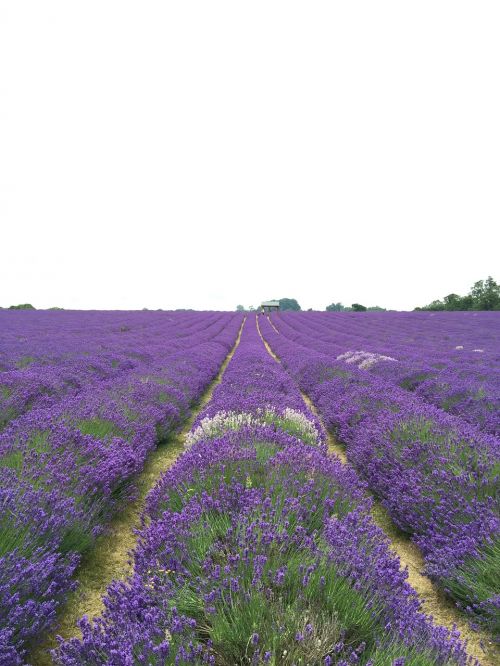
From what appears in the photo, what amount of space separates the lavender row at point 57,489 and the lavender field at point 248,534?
0.02 metres

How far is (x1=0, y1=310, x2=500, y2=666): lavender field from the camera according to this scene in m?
1.56

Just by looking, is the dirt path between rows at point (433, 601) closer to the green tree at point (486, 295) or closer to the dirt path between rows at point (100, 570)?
the dirt path between rows at point (100, 570)

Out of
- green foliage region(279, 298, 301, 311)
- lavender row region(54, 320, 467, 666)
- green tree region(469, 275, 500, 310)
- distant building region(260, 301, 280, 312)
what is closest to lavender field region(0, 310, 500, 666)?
lavender row region(54, 320, 467, 666)

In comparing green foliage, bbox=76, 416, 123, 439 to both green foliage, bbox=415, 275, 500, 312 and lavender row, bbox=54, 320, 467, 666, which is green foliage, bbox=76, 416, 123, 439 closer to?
→ lavender row, bbox=54, 320, 467, 666

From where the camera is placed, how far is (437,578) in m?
2.91

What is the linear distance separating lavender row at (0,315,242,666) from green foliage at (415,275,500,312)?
165 feet

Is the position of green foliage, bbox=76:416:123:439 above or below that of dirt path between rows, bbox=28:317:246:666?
above

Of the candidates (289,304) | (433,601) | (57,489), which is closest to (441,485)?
(433,601)

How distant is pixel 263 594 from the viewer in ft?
5.39

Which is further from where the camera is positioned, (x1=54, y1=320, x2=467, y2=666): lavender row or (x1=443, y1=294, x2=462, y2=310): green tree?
(x1=443, y1=294, x2=462, y2=310): green tree

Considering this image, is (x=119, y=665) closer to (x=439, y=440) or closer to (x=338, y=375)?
(x=439, y=440)

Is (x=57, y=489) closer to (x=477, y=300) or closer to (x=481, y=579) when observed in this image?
(x=481, y=579)

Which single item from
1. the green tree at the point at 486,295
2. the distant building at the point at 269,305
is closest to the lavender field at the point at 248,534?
the green tree at the point at 486,295

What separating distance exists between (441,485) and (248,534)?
7.26ft
